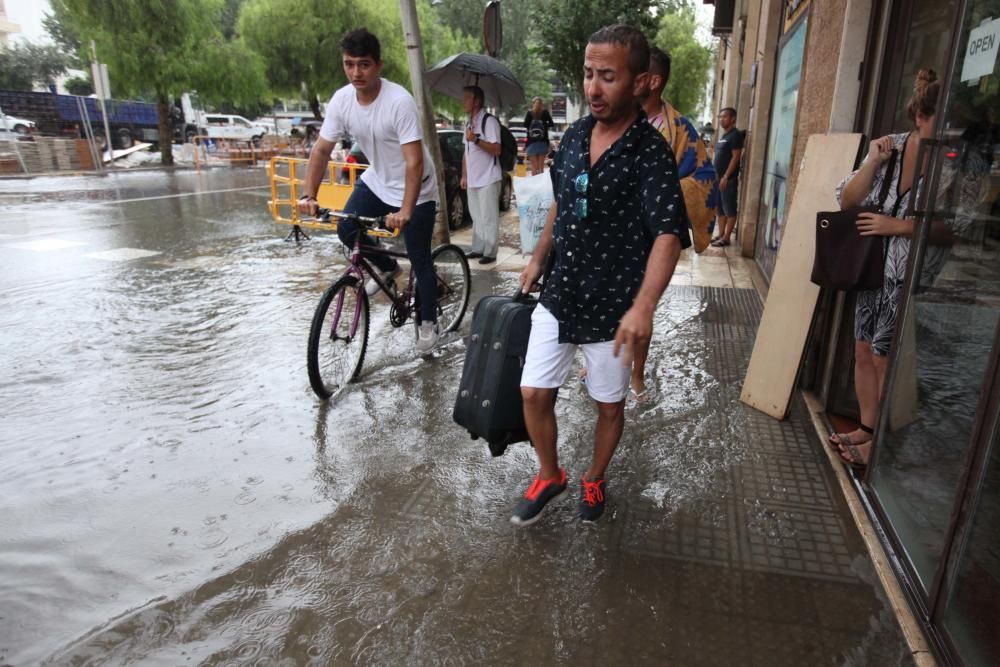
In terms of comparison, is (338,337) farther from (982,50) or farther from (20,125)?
(20,125)

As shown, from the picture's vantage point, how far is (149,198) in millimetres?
14703

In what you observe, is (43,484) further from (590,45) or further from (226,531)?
(590,45)

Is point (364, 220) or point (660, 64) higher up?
point (660, 64)

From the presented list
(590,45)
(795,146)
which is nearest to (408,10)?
(795,146)

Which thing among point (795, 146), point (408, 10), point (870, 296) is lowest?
point (870, 296)

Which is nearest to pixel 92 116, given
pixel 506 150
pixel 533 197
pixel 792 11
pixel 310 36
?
A: pixel 310 36

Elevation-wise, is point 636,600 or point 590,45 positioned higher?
point 590,45

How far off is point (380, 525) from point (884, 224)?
99.3 inches

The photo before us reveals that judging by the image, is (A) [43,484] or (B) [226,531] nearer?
(B) [226,531]

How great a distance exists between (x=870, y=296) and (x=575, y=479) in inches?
63.5

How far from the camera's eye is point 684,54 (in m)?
43.1

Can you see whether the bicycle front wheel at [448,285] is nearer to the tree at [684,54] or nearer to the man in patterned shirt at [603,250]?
the man in patterned shirt at [603,250]

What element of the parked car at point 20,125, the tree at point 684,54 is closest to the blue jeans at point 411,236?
the parked car at point 20,125

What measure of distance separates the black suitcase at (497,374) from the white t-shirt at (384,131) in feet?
6.30
